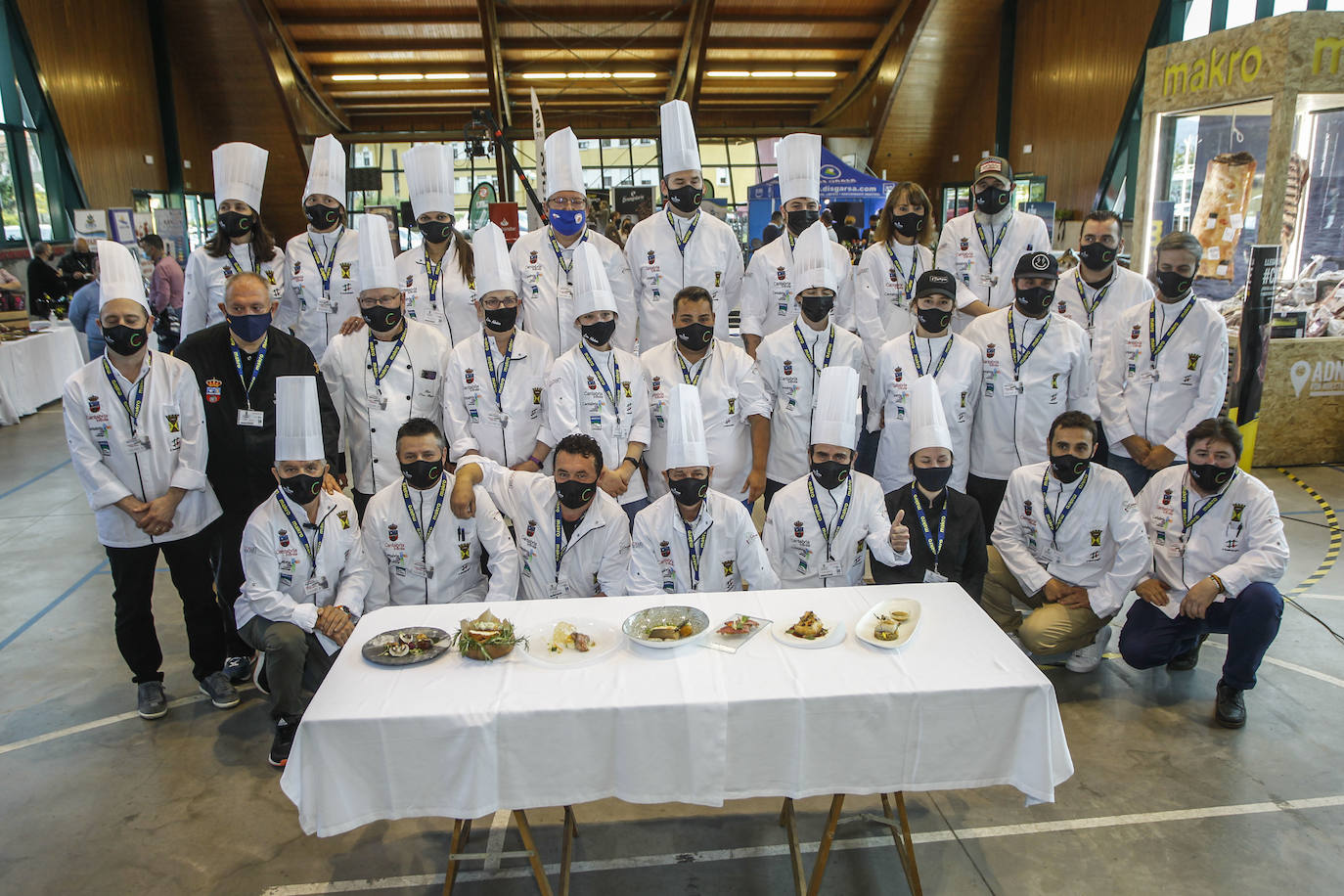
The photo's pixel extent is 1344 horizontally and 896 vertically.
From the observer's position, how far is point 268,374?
4.36 meters

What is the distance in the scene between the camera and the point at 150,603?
4.15 meters

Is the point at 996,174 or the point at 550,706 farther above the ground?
the point at 996,174

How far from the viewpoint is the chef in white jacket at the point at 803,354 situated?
4.71 metres

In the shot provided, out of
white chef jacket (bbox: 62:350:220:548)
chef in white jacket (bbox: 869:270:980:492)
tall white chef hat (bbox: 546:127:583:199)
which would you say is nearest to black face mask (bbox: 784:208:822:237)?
chef in white jacket (bbox: 869:270:980:492)

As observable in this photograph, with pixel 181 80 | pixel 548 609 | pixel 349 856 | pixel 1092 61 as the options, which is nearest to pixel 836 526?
pixel 548 609

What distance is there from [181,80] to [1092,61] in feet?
61.1

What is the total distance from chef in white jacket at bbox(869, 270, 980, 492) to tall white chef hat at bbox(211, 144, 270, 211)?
12.4 feet

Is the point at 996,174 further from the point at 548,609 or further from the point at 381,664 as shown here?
the point at 381,664

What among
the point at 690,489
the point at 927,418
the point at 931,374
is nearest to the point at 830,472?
the point at 927,418

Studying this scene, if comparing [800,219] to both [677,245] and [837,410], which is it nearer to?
[677,245]

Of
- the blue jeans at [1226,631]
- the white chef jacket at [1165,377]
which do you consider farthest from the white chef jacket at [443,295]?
the blue jeans at [1226,631]

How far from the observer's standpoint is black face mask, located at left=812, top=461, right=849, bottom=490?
3982 millimetres

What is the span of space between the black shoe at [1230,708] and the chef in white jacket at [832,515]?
1.66 meters

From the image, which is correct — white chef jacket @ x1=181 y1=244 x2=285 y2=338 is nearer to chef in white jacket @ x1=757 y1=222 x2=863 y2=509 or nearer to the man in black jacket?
the man in black jacket
